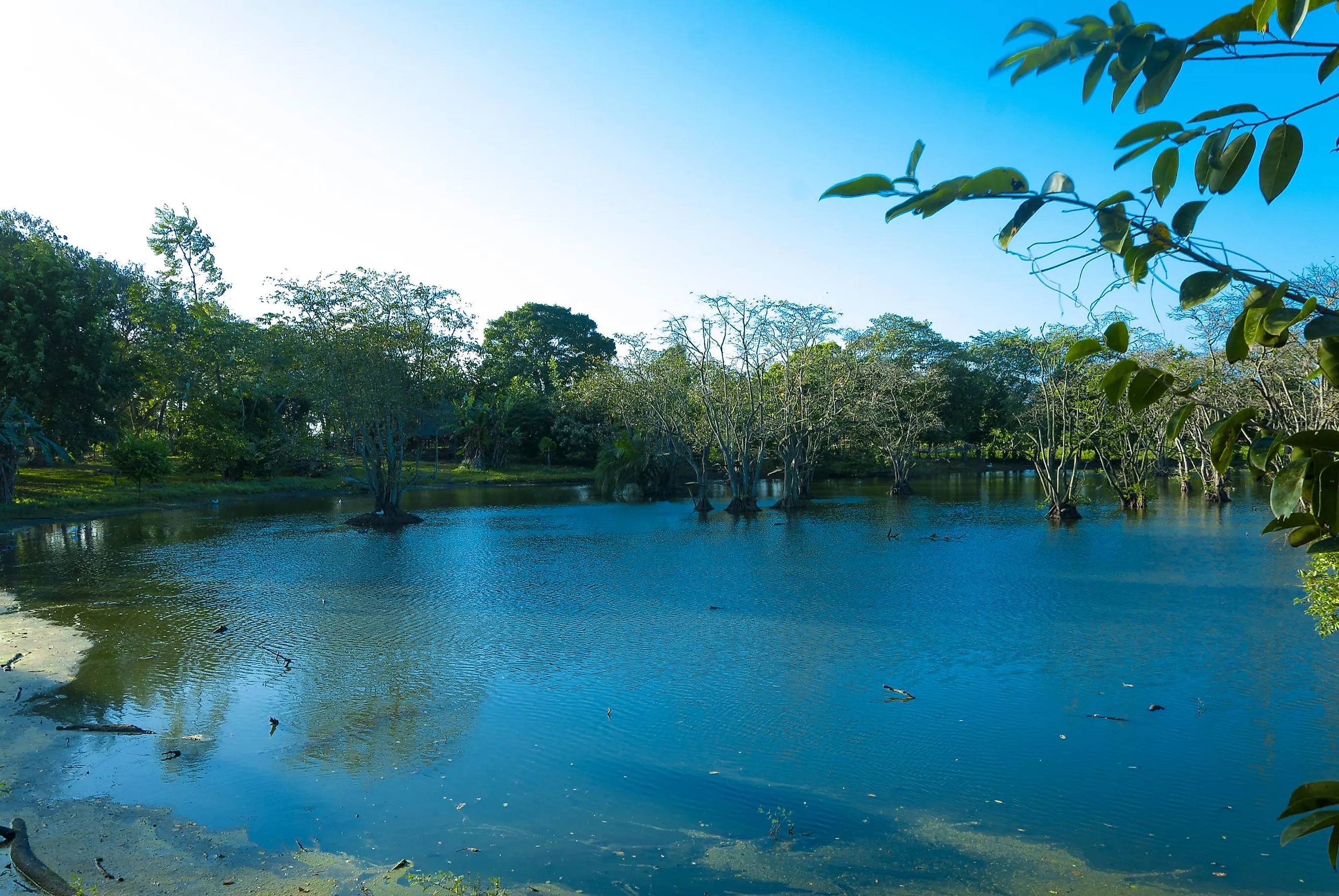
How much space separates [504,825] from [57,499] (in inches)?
1213

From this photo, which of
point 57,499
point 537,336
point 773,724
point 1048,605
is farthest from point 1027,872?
point 537,336

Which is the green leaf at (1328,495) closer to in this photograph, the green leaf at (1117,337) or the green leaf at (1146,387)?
the green leaf at (1146,387)

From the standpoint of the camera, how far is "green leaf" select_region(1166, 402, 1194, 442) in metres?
1.41

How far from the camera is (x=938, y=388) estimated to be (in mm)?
47906

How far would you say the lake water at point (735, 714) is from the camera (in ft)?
18.9

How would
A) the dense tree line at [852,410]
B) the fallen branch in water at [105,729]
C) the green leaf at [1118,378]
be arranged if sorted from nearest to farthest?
the green leaf at [1118,378] < the fallen branch in water at [105,729] < the dense tree line at [852,410]

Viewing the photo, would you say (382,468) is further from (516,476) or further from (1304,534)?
(1304,534)

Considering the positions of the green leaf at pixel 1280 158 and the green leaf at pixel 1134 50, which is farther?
the green leaf at pixel 1280 158

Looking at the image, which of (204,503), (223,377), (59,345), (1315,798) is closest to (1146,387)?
(1315,798)

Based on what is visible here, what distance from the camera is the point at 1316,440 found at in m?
1.34

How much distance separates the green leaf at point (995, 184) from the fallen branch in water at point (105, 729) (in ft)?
29.7

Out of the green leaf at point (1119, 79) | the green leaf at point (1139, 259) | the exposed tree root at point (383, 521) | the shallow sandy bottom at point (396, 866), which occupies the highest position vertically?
the green leaf at point (1119, 79)

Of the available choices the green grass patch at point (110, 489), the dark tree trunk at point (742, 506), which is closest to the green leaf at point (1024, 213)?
the dark tree trunk at point (742, 506)

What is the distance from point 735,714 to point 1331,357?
777cm
